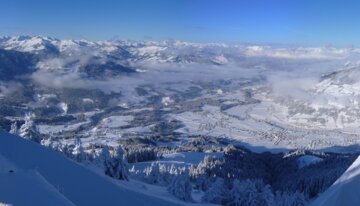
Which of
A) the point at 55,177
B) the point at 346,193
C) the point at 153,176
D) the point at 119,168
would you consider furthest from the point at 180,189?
the point at 346,193

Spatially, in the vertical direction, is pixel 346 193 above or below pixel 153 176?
above

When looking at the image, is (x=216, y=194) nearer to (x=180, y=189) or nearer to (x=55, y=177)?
(x=180, y=189)

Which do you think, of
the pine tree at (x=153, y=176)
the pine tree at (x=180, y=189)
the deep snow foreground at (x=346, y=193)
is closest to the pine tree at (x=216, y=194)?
the pine tree at (x=180, y=189)

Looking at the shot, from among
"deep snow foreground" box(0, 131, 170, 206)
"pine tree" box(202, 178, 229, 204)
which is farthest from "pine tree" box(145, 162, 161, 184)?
"deep snow foreground" box(0, 131, 170, 206)

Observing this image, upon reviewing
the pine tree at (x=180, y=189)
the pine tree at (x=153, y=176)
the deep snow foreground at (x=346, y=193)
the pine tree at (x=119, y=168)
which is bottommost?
the pine tree at (x=153, y=176)

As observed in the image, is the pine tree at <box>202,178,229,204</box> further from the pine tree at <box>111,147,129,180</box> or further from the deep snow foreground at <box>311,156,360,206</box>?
the deep snow foreground at <box>311,156,360,206</box>

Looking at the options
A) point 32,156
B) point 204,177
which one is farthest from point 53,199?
point 204,177

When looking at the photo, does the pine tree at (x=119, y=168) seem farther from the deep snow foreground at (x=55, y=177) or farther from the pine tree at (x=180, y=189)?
the deep snow foreground at (x=55, y=177)

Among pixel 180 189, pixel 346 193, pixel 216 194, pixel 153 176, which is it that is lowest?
pixel 153 176
